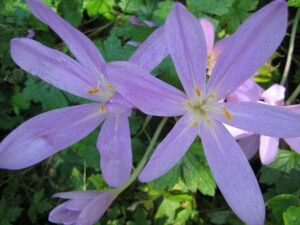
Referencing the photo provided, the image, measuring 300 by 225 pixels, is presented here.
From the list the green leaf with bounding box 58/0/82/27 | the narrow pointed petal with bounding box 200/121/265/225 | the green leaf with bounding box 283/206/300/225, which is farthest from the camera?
the green leaf with bounding box 58/0/82/27

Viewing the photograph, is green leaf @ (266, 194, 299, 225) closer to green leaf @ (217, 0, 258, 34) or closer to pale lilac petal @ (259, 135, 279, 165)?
pale lilac petal @ (259, 135, 279, 165)

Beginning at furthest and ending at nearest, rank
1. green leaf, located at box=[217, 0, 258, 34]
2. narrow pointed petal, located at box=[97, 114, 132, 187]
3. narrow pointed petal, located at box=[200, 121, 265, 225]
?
1. green leaf, located at box=[217, 0, 258, 34]
2. narrow pointed petal, located at box=[97, 114, 132, 187]
3. narrow pointed petal, located at box=[200, 121, 265, 225]

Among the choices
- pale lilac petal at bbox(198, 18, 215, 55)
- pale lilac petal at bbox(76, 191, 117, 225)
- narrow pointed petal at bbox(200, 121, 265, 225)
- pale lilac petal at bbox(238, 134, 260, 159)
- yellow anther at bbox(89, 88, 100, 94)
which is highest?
pale lilac petal at bbox(198, 18, 215, 55)

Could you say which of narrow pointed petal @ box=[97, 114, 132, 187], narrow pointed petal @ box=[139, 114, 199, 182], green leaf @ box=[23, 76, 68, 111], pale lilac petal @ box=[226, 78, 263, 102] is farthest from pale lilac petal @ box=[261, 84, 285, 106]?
green leaf @ box=[23, 76, 68, 111]

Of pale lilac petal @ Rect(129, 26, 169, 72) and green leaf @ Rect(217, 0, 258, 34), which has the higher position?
green leaf @ Rect(217, 0, 258, 34)

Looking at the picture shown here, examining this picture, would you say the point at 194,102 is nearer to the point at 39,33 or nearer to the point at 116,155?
the point at 116,155

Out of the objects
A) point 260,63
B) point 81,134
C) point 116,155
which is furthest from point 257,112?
point 81,134

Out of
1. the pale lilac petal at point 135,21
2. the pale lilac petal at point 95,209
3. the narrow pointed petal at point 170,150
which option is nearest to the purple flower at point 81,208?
the pale lilac petal at point 95,209
